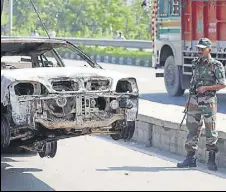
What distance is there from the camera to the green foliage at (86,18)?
43219 mm

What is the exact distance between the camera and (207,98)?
30.9ft

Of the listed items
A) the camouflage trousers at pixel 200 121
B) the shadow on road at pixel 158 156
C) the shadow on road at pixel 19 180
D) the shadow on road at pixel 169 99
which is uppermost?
the camouflage trousers at pixel 200 121

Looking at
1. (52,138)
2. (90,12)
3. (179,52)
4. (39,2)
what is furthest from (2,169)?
(90,12)

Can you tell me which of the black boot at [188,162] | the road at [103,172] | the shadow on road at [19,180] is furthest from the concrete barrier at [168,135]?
the shadow on road at [19,180]

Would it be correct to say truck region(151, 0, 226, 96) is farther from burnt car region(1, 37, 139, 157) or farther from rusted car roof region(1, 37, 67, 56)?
burnt car region(1, 37, 139, 157)

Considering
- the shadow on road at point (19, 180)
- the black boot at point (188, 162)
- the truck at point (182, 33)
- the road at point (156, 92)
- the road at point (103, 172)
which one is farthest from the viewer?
the road at point (156, 92)

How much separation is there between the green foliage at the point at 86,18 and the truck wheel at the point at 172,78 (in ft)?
66.6

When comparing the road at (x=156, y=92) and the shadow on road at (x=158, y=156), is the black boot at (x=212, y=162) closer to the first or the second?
the shadow on road at (x=158, y=156)

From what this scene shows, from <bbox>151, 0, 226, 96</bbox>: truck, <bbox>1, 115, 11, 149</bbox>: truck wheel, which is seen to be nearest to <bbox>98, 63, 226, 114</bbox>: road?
<bbox>151, 0, 226, 96</bbox>: truck

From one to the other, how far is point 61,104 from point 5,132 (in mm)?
672

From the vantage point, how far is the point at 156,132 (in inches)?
442

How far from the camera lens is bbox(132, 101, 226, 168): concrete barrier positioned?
32.1 ft

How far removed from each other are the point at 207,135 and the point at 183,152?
1171 mm

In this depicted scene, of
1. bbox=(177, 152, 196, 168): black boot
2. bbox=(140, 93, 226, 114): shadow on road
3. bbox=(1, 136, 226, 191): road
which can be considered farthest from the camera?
bbox=(140, 93, 226, 114): shadow on road
